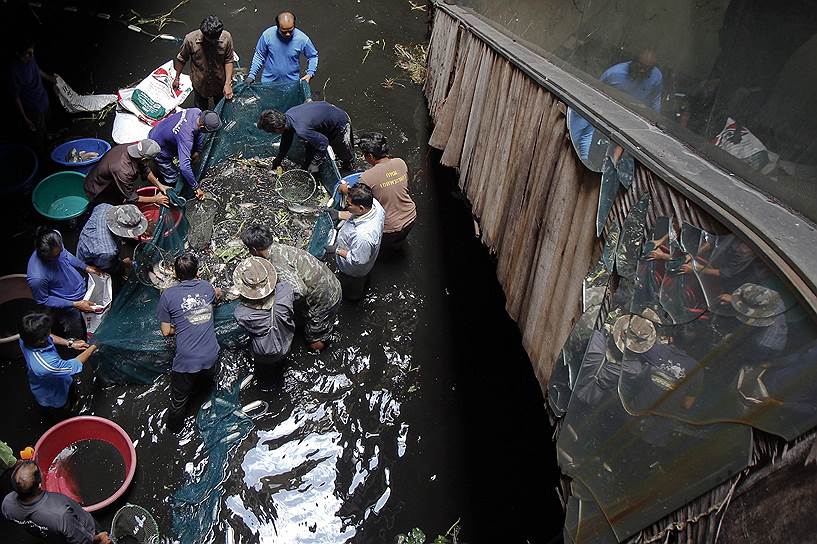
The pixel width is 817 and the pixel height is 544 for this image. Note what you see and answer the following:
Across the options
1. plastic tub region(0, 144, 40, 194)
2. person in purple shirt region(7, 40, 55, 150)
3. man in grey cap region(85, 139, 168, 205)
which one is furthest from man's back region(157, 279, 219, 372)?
person in purple shirt region(7, 40, 55, 150)

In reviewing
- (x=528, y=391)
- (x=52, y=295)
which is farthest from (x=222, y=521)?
(x=528, y=391)

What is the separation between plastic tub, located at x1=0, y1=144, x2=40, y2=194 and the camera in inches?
258

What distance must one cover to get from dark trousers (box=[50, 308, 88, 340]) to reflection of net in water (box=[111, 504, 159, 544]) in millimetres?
2031

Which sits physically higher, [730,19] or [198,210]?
[730,19]

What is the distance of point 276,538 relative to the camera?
4273mm

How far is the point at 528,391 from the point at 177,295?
155 inches

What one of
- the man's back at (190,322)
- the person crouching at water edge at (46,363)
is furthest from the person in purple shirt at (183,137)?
the person crouching at water edge at (46,363)

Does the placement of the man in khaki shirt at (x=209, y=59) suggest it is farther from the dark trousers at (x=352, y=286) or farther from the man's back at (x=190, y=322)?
the man's back at (x=190, y=322)

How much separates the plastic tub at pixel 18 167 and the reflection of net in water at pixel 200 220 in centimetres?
236

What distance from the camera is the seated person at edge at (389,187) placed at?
607 cm

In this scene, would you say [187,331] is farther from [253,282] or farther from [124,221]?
[124,221]

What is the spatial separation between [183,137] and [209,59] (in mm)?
1678

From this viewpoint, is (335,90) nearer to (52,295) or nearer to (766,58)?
(52,295)

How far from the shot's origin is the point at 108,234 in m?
5.43
